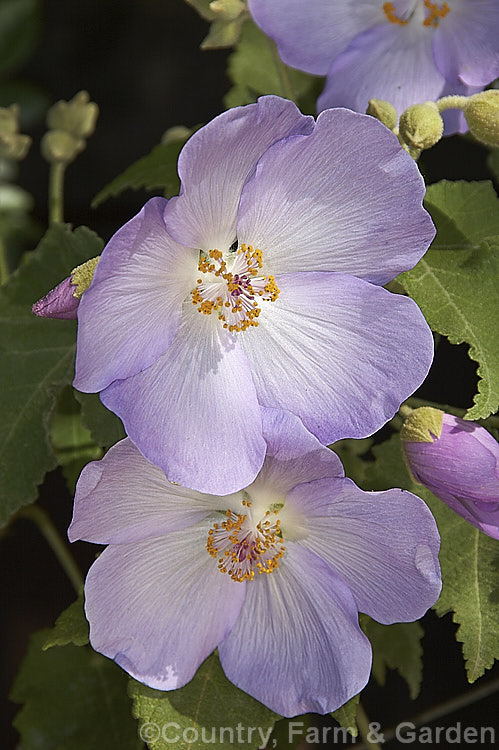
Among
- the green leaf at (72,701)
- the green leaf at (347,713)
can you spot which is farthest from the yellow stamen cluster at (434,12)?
the green leaf at (72,701)

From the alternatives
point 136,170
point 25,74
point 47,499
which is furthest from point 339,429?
point 25,74

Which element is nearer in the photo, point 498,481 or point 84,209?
point 498,481

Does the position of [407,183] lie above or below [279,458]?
above

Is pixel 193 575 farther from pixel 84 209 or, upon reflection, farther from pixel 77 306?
pixel 84 209

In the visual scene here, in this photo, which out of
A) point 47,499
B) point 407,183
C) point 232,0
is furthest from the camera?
point 47,499

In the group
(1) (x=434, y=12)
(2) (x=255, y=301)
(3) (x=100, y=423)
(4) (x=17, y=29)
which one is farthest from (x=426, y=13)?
(4) (x=17, y=29)

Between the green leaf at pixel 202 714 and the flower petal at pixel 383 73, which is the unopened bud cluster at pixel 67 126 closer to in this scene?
the flower petal at pixel 383 73
